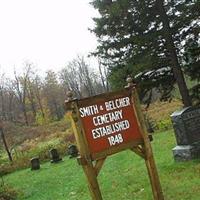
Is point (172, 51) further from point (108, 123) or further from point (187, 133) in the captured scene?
point (108, 123)

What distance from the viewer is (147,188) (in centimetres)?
1085

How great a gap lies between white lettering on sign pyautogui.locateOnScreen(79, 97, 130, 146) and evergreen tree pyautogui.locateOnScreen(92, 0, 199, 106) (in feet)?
37.6

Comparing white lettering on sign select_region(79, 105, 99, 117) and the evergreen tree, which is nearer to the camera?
white lettering on sign select_region(79, 105, 99, 117)

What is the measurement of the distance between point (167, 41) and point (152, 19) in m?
1.44

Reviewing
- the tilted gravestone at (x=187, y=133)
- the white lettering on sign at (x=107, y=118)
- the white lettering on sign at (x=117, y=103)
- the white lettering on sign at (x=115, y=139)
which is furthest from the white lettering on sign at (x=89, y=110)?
the tilted gravestone at (x=187, y=133)

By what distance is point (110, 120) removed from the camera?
826 centimetres

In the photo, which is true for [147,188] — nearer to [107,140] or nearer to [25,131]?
[107,140]

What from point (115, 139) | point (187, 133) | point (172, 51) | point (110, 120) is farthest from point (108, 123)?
point (172, 51)

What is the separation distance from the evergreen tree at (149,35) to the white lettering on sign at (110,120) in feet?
37.6

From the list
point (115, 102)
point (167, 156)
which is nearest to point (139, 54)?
point (167, 156)

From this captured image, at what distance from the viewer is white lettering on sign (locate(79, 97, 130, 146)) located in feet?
26.5

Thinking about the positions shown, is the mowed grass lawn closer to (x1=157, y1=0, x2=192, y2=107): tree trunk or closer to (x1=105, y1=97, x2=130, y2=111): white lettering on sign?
(x1=105, y1=97, x2=130, y2=111): white lettering on sign

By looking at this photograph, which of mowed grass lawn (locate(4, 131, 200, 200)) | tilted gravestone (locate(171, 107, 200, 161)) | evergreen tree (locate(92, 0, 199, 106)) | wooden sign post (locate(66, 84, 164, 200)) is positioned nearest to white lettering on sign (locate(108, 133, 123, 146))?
wooden sign post (locate(66, 84, 164, 200))

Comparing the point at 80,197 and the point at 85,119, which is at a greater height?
the point at 85,119
